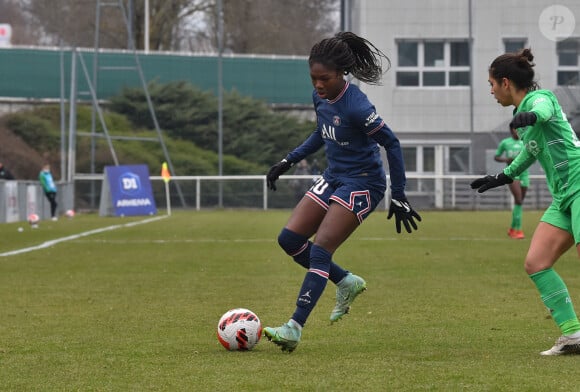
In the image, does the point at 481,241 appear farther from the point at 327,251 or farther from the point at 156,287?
the point at 327,251

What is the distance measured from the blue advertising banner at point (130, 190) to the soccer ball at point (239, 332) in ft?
97.2

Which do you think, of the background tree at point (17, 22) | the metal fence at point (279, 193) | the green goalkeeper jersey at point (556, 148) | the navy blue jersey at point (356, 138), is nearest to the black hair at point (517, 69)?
the green goalkeeper jersey at point (556, 148)

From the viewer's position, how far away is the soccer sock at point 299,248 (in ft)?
27.2

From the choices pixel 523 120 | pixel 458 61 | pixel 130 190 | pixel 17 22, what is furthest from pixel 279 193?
pixel 523 120

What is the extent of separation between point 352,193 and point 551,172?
4.54 ft

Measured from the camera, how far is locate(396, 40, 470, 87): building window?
153 feet

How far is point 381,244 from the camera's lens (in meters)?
20.2

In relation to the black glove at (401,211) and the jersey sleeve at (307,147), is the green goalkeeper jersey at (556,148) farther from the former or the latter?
the jersey sleeve at (307,147)

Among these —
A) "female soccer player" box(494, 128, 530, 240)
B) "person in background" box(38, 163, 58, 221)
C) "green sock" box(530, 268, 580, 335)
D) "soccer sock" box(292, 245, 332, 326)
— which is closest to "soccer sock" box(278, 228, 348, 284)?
"soccer sock" box(292, 245, 332, 326)

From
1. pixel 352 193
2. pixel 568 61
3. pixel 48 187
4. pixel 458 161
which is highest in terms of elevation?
pixel 568 61

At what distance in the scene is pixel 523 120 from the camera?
6.73 meters

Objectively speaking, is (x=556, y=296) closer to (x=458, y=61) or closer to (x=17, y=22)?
(x=458, y=61)

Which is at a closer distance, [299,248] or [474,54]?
[299,248]

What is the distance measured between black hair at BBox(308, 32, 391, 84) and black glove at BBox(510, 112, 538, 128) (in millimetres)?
1374
